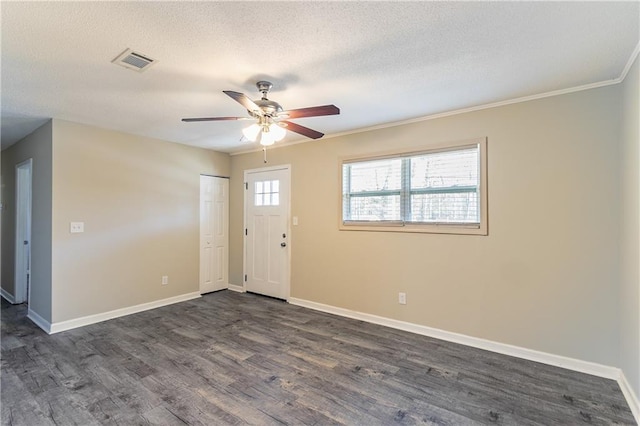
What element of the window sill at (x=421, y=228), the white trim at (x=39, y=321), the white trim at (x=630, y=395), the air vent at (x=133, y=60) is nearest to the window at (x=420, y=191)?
the window sill at (x=421, y=228)

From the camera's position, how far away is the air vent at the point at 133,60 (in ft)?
6.98

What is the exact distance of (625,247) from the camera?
2.39 meters

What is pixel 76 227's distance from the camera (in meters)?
3.72

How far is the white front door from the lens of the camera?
190 inches

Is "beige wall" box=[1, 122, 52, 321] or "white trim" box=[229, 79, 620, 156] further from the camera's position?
"beige wall" box=[1, 122, 52, 321]

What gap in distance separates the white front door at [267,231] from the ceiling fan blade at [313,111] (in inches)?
94.4

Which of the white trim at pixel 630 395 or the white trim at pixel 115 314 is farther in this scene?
the white trim at pixel 115 314

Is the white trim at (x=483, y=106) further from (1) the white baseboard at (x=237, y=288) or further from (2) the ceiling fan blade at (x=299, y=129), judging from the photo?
(1) the white baseboard at (x=237, y=288)

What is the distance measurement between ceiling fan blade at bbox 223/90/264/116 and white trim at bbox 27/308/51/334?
3.49 metres

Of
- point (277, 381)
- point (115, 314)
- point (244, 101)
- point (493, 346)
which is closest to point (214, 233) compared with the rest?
point (115, 314)

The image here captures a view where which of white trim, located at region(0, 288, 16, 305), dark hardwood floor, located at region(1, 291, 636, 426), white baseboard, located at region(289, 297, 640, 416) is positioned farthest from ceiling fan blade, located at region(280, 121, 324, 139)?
white trim, located at region(0, 288, 16, 305)

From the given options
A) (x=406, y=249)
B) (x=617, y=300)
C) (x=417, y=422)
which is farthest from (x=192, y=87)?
(x=617, y=300)

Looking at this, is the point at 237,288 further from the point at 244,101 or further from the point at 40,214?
the point at 244,101

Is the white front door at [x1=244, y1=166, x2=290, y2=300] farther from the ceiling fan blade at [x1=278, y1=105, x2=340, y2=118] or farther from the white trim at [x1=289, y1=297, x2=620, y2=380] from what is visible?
the ceiling fan blade at [x1=278, y1=105, x2=340, y2=118]
